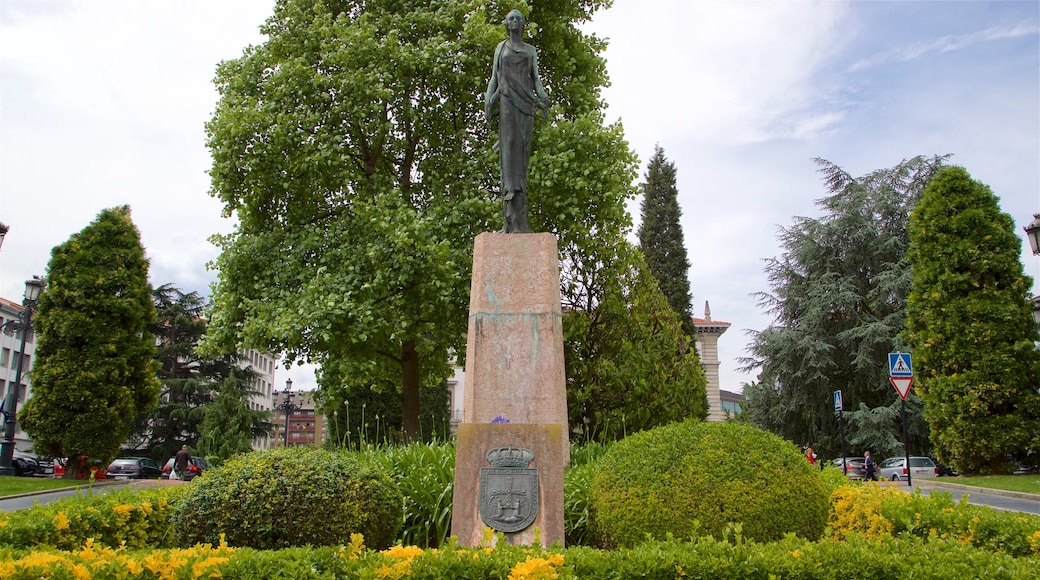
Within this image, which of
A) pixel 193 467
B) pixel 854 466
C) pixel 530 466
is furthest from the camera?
pixel 854 466

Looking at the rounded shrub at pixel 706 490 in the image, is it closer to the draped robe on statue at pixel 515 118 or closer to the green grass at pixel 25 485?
the draped robe on statue at pixel 515 118

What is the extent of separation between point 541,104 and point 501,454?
500 cm

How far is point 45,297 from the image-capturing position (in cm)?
2270

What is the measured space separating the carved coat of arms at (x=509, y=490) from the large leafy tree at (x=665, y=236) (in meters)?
33.1

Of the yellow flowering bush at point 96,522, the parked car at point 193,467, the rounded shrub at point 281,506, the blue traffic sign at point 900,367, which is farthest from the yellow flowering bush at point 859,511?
Answer: the parked car at point 193,467

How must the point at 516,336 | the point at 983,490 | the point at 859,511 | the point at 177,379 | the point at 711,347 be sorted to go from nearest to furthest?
the point at 859,511
the point at 516,336
the point at 983,490
the point at 177,379
the point at 711,347

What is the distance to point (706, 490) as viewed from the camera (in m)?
6.02

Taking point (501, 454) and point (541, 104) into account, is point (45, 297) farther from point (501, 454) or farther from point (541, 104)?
point (501, 454)

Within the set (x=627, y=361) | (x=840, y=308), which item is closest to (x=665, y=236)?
(x=840, y=308)

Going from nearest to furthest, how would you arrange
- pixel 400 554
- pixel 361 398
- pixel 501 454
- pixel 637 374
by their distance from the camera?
pixel 400 554 < pixel 501 454 < pixel 637 374 < pixel 361 398

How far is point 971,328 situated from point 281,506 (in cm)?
2102

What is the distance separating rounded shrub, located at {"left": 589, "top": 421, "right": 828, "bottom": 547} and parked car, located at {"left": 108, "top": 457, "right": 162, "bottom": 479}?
25.6 meters

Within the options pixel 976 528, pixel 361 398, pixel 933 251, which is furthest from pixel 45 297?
pixel 933 251

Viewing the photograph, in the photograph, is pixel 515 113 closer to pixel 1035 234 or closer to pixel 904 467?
pixel 1035 234
